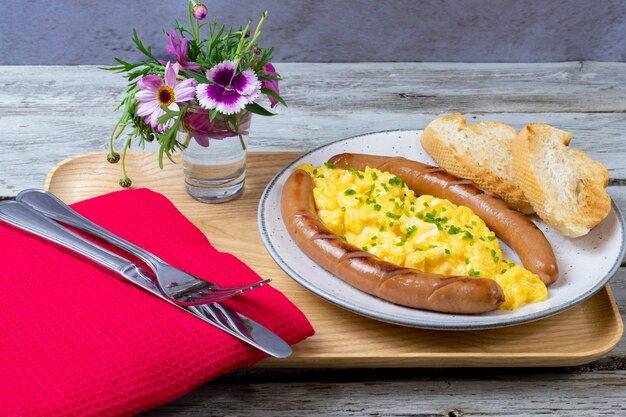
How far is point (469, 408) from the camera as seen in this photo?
6.18 feet

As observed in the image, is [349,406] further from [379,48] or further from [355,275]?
[379,48]

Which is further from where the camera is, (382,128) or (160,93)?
(382,128)

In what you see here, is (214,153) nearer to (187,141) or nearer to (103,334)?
(187,141)

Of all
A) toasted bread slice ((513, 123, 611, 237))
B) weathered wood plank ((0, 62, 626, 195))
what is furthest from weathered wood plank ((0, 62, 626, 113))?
toasted bread slice ((513, 123, 611, 237))

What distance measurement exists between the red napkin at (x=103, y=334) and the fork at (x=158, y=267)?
45 mm

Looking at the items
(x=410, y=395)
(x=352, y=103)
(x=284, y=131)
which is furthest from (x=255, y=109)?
(x=352, y=103)

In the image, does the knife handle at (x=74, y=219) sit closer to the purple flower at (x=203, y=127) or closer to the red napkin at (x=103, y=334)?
the red napkin at (x=103, y=334)

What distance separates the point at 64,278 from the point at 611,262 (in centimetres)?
144

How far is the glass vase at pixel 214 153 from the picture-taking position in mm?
2355

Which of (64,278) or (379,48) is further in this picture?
(379,48)

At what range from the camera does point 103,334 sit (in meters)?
1.83

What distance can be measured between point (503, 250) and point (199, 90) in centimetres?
97

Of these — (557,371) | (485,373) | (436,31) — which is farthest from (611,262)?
(436,31)

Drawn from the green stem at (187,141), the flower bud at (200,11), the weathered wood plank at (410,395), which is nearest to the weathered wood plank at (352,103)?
the green stem at (187,141)
